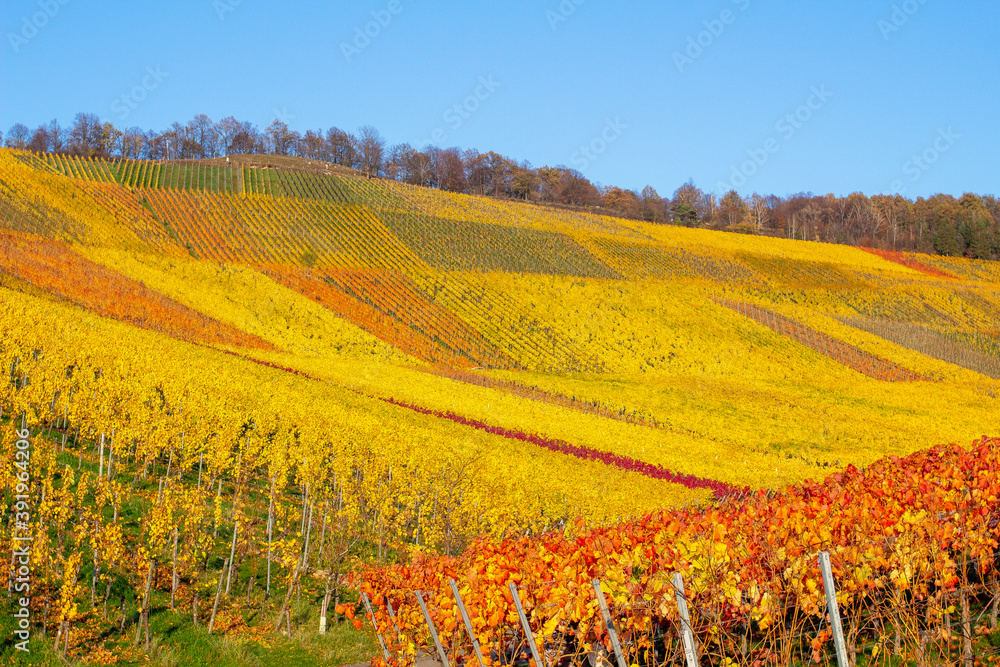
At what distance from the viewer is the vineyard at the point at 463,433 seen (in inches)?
378

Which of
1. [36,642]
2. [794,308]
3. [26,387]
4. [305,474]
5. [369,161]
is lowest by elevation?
[36,642]

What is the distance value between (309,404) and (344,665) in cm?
1536

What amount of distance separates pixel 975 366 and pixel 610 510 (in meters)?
66.7

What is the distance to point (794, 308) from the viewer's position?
291 feet

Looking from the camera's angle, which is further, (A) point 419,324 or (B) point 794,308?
(B) point 794,308

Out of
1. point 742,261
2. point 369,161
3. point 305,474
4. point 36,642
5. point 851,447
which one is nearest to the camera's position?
point 36,642

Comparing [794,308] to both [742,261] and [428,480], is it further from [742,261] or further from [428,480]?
[428,480]

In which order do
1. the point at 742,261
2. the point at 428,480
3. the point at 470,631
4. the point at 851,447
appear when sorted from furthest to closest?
the point at 742,261
the point at 851,447
the point at 428,480
the point at 470,631

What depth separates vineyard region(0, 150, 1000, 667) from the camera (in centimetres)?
959

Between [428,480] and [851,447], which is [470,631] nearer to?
[428,480]

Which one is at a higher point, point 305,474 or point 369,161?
point 369,161

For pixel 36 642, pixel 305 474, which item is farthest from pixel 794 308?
pixel 36 642

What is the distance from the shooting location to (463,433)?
111 feet

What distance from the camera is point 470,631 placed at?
9.49 metres
